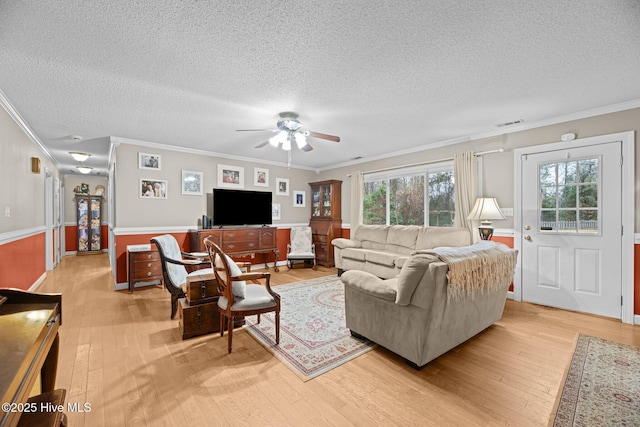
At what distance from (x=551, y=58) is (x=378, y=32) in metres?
1.50

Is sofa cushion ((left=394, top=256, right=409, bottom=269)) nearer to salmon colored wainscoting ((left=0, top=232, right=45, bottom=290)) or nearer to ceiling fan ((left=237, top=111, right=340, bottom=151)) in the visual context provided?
ceiling fan ((left=237, top=111, right=340, bottom=151))

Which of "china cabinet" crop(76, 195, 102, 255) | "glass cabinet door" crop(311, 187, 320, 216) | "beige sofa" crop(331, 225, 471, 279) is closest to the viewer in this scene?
"beige sofa" crop(331, 225, 471, 279)

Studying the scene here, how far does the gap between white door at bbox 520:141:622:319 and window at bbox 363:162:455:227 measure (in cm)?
120

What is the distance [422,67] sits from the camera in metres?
2.31

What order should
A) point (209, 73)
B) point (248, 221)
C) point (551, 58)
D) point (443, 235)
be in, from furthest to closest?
point (248, 221) → point (443, 235) → point (209, 73) → point (551, 58)

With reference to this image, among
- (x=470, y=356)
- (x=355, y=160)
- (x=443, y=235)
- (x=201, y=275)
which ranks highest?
(x=355, y=160)

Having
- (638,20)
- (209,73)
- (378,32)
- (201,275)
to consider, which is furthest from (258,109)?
(638,20)

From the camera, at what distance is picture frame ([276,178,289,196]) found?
21.4 ft

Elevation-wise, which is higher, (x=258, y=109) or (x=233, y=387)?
(x=258, y=109)

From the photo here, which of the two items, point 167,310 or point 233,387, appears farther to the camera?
point 167,310

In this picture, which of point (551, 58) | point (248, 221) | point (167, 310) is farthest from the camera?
point (248, 221)

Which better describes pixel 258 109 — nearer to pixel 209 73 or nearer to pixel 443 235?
pixel 209 73

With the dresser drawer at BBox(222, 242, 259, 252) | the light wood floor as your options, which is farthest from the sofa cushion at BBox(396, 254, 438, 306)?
the dresser drawer at BBox(222, 242, 259, 252)

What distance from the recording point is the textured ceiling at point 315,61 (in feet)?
5.52
